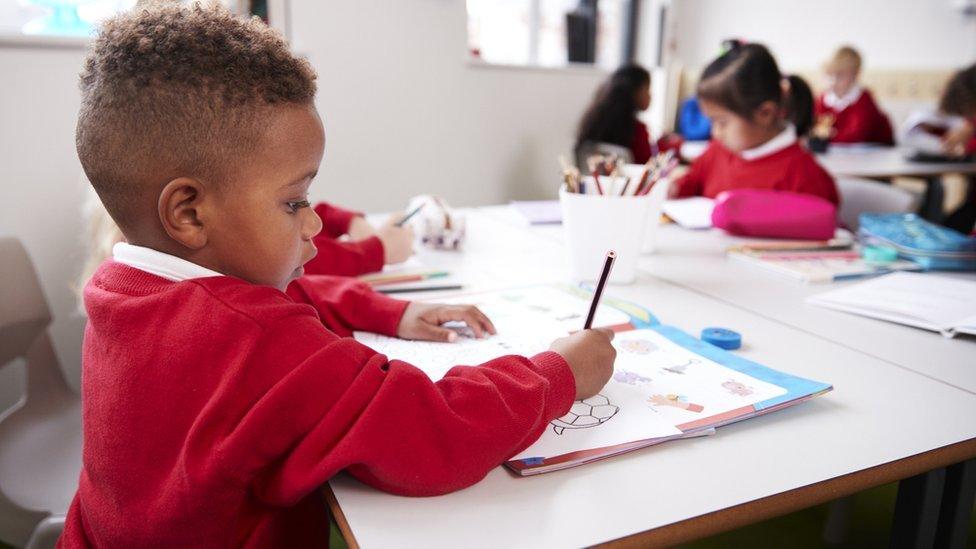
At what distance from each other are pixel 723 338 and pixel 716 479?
1.09 ft

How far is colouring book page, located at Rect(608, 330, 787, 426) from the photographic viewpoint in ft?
2.35

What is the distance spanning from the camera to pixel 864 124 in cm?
476

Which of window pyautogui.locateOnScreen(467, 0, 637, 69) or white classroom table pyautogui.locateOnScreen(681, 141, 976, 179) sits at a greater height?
window pyautogui.locateOnScreen(467, 0, 637, 69)

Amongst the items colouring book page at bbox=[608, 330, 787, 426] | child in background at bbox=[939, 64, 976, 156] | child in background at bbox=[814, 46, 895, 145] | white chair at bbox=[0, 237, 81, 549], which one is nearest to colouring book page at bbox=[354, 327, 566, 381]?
colouring book page at bbox=[608, 330, 787, 426]

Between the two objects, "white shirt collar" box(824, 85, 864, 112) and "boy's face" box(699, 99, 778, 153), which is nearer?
"boy's face" box(699, 99, 778, 153)

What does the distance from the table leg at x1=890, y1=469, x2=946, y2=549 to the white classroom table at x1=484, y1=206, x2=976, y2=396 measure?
0.15 m

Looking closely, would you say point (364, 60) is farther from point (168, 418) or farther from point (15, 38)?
point (168, 418)

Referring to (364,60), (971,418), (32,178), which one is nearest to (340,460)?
(971,418)

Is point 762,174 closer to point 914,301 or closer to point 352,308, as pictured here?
point 914,301

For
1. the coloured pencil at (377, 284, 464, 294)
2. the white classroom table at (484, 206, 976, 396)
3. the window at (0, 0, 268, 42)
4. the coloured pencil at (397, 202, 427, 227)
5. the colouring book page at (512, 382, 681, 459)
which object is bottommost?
the white classroom table at (484, 206, 976, 396)

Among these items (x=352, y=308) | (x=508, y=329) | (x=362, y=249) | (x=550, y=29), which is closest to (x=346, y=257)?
(x=362, y=249)

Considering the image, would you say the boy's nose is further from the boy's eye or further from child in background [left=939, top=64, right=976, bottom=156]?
child in background [left=939, top=64, right=976, bottom=156]

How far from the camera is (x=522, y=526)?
1.77 ft

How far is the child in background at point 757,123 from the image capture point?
1.98 m
